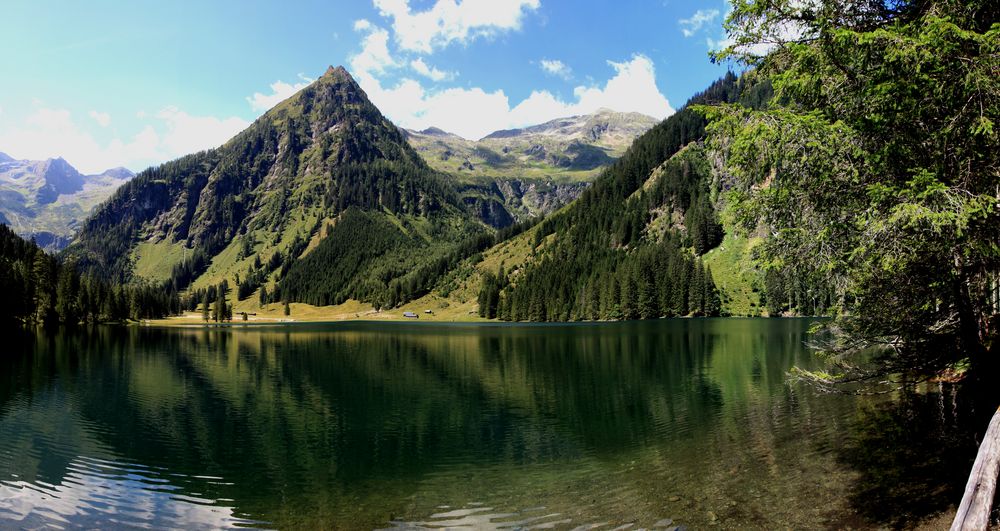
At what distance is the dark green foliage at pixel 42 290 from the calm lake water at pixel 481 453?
121 meters

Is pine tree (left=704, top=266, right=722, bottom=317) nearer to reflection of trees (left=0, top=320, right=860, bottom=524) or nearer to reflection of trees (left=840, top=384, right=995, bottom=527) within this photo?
reflection of trees (left=0, top=320, right=860, bottom=524)

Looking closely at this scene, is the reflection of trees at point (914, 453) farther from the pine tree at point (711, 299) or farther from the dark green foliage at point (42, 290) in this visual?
the dark green foliage at point (42, 290)

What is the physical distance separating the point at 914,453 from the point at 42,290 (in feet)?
637

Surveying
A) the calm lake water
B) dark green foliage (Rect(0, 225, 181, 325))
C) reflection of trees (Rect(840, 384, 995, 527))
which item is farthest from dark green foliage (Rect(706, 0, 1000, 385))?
dark green foliage (Rect(0, 225, 181, 325))

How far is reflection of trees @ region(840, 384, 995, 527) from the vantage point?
52.1 ft

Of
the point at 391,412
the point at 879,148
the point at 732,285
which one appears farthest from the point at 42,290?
the point at 732,285

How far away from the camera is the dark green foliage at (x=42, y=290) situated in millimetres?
138500

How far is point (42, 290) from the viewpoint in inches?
5856

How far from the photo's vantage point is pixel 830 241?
14641mm

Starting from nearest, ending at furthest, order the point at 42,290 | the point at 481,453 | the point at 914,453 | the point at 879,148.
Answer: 1. the point at 879,148
2. the point at 914,453
3. the point at 481,453
4. the point at 42,290

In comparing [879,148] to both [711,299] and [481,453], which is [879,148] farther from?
[711,299]

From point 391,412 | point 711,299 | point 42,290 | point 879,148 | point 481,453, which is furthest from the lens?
point 711,299

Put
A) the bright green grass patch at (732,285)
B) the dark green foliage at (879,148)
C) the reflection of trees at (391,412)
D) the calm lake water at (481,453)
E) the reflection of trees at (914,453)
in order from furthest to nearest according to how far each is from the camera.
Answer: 1. the bright green grass patch at (732,285)
2. the reflection of trees at (391,412)
3. the calm lake water at (481,453)
4. the reflection of trees at (914,453)
5. the dark green foliage at (879,148)

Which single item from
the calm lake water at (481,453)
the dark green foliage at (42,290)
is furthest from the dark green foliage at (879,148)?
the dark green foliage at (42,290)
